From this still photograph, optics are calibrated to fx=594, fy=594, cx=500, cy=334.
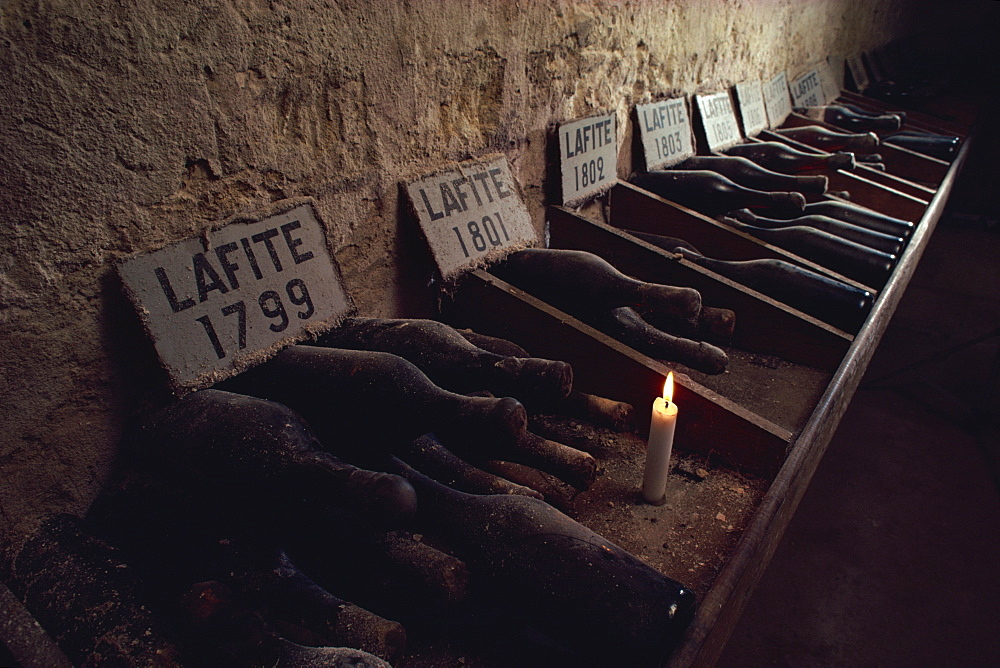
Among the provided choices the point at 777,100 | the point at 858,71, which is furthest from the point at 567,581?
the point at 858,71

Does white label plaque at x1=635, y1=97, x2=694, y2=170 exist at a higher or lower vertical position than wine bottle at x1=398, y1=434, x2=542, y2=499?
higher

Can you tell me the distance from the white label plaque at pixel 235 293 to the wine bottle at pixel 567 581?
0.50 m

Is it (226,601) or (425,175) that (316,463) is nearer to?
(226,601)

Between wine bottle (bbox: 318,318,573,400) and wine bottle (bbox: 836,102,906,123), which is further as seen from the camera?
wine bottle (bbox: 836,102,906,123)

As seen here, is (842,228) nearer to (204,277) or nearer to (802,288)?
(802,288)

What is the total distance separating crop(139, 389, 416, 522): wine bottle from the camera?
726 millimetres

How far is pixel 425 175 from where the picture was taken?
1537mm

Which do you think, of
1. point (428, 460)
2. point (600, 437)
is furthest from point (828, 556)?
point (428, 460)

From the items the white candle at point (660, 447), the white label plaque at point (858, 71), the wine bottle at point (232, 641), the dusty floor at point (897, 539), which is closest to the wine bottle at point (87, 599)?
the wine bottle at point (232, 641)

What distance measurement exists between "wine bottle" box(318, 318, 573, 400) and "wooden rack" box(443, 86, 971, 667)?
0.98 feet

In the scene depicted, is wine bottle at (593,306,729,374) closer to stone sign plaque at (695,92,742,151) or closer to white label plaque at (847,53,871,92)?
stone sign plaque at (695,92,742,151)

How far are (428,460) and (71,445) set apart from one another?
59 centimetres

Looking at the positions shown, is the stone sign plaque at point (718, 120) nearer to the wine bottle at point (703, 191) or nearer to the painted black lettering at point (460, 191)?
the wine bottle at point (703, 191)

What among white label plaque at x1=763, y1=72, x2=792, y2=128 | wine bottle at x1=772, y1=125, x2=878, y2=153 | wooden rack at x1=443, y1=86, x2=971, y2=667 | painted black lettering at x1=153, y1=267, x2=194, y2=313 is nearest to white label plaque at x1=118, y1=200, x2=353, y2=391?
painted black lettering at x1=153, y1=267, x2=194, y2=313
